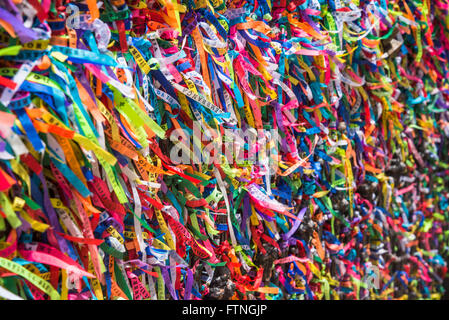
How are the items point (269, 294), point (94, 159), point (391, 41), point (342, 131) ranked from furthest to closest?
point (391, 41) < point (342, 131) < point (269, 294) < point (94, 159)

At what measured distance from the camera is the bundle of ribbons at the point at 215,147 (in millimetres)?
583

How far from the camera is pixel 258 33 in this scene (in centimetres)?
92

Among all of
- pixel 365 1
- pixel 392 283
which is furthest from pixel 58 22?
pixel 392 283

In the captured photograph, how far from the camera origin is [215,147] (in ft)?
2.76

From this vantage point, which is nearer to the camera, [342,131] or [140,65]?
[140,65]

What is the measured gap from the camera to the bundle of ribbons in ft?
1.91

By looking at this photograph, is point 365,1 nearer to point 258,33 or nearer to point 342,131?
point 342,131

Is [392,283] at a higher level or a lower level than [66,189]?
lower

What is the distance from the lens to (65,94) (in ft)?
1.95

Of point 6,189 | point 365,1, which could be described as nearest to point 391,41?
point 365,1

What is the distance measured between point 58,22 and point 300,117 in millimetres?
586
